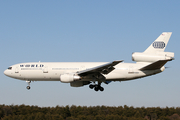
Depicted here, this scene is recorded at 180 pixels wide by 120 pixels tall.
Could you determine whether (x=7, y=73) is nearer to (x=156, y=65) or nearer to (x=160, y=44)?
(x=156, y=65)

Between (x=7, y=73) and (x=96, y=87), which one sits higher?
(x=7, y=73)

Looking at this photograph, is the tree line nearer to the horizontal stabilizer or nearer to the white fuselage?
the white fuselage

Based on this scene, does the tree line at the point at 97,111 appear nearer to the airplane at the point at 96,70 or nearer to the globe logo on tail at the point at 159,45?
the airplane at the point at 96,70

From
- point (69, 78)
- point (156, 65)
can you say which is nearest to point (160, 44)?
point (156, 65)

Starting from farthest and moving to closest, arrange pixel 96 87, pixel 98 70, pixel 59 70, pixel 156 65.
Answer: pixel 96 87 → pixel 59 70 → pixel 98 70 → pixel 156 65

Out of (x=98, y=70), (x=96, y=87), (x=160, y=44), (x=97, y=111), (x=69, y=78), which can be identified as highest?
(x=160, y=44)

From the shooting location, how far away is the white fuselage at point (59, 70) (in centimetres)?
3541

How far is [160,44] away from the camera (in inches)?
1454

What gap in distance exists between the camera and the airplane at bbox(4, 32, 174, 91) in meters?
34.5

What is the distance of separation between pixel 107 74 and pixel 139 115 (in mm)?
46492

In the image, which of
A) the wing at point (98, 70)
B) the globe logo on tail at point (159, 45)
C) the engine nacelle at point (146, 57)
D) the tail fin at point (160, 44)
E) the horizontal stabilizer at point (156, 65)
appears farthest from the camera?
the globe logo on tail at point (159, 45)

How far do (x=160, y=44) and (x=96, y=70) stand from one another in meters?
10.3

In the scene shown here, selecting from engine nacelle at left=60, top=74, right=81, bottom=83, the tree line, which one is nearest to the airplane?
engine nacelle at left=60, top=74, right=81, bottom=83

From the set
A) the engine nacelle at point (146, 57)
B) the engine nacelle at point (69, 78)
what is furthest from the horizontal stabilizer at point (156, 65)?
the engine nacelle at point (69, 78)
